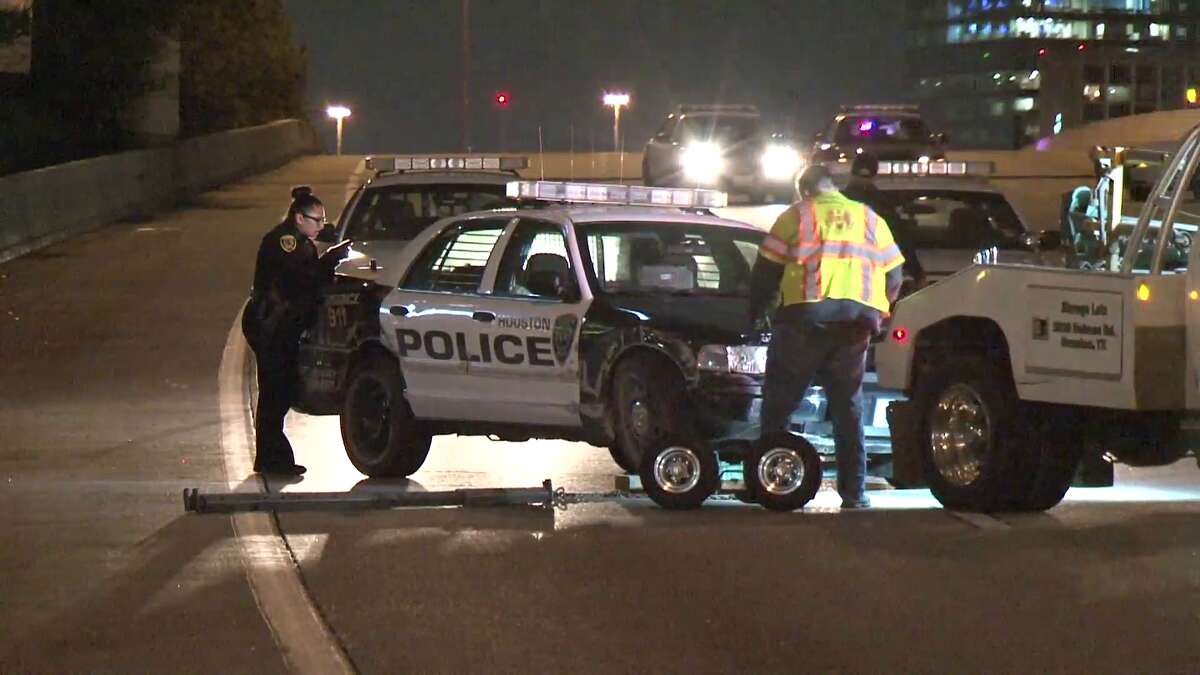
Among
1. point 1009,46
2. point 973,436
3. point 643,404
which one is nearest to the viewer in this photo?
point 973,436

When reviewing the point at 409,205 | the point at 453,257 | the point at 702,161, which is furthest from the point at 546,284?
the point at 702,161

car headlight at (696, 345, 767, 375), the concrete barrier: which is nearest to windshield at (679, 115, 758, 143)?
the concrete barrier

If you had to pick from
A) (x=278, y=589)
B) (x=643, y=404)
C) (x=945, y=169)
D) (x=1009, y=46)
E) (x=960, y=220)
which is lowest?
(x=278, y=589)

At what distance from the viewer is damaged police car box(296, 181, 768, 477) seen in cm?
1059

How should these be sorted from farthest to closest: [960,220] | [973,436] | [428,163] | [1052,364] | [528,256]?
[428,163] < [960,220] < [528,256] < [973,436] < [1052,364]

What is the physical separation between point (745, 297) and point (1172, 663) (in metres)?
4.93

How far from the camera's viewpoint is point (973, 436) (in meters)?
9.92

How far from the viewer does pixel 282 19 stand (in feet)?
222

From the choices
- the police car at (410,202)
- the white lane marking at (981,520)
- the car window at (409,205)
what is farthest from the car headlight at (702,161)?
the white lane marking at (981,520)

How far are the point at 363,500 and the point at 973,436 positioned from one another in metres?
3.09

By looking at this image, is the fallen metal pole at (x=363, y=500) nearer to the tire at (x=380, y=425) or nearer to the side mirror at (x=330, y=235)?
the tire at (x=380, y=425)

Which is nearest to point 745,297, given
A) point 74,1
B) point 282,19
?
point 74,1

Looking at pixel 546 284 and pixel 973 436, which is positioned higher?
pixel 546 284

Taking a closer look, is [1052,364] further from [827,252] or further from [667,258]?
[667,258]
